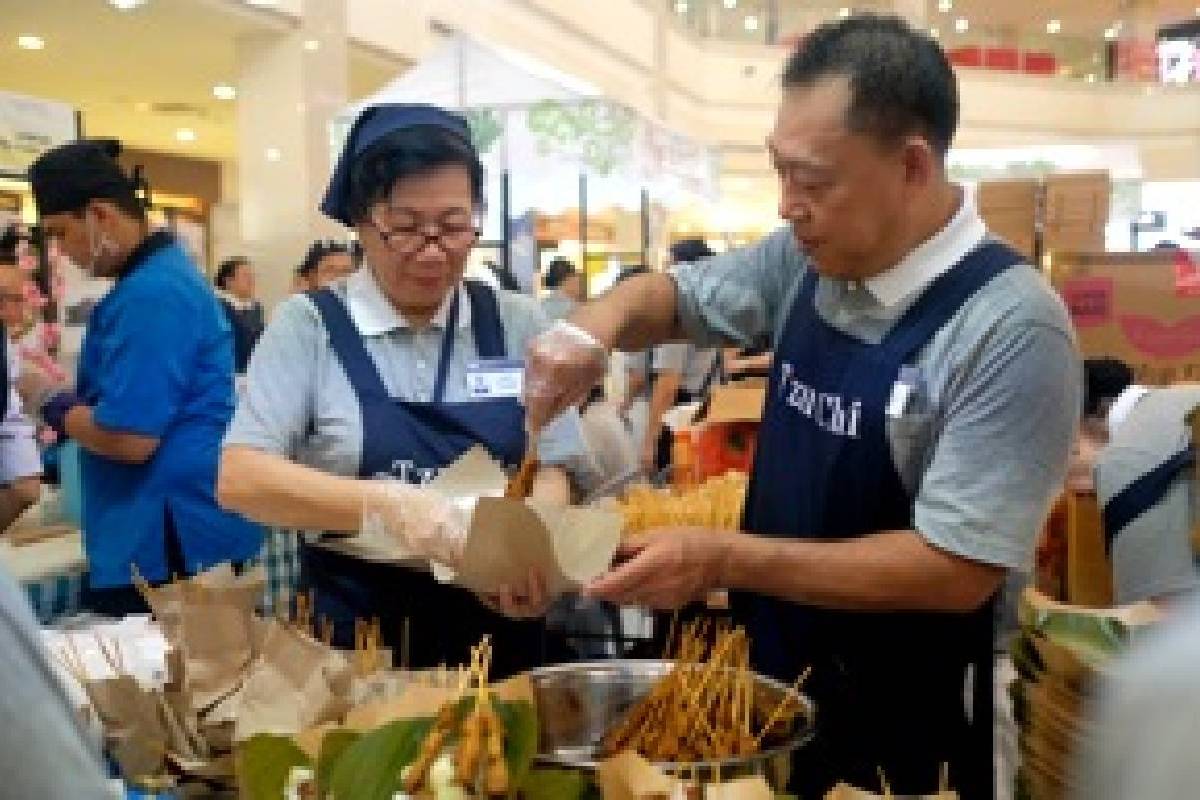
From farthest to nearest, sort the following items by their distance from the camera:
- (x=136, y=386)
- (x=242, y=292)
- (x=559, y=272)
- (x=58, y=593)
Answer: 1. (x=559, y=272)
2. (x=242, y=292)
3. (x=58, y=593)
4. (x=136, y=386)

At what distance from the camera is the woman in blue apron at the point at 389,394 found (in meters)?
1.64

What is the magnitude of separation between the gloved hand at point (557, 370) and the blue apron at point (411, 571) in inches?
4.7

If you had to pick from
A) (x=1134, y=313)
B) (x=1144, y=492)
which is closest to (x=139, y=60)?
(x=1134, y=313)

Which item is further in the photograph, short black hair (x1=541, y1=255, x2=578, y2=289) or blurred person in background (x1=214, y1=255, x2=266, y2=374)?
short black hair (x1=541, y1=255, x2=578, y2=289)

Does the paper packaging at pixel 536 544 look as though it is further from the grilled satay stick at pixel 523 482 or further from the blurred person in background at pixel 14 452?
the blurred person in background at pixel 14 452

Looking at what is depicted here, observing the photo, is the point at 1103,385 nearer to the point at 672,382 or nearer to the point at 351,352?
the point at 351,352

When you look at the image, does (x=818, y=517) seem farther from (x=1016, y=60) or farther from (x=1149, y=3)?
(x=1149, y=3)

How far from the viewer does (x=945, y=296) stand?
1427 mm

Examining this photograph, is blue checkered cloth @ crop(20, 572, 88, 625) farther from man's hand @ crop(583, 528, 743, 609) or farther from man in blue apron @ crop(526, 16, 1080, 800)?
man's hand @ crop(583, 528, 743, 609)

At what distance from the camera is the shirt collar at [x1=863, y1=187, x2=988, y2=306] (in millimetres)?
1456

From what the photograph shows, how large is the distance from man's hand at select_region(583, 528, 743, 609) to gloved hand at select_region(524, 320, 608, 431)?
296 mm

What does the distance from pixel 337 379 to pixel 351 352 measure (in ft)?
0.13

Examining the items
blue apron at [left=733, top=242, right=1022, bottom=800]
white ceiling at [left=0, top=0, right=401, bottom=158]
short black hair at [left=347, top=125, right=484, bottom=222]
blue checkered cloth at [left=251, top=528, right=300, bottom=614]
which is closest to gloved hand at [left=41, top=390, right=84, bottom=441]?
blue checkered cloth at [left=251, top=528, right=300, bottom=614]

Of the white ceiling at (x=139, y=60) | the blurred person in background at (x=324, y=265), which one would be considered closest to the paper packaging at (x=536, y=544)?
the blurred person in background at (x=324, y=265)
